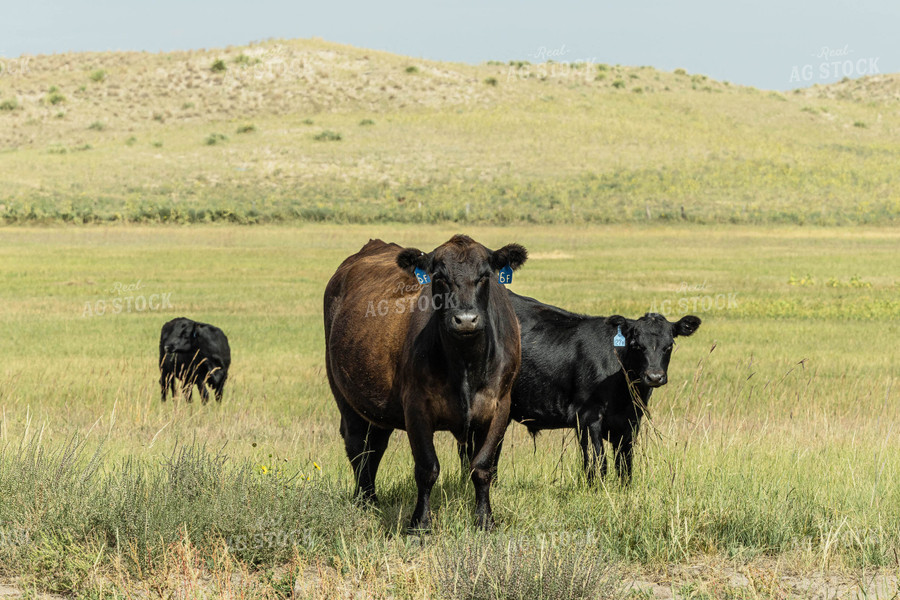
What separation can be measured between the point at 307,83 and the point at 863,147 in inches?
1882

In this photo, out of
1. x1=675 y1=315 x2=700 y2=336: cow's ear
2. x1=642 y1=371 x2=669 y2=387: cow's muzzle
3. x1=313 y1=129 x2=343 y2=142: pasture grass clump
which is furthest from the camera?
x1=313 y1=129 x2=343 y2=142: pasture grass clump

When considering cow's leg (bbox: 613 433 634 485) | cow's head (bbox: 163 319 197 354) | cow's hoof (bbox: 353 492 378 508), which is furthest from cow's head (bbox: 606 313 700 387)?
cow's head (bbox: 163 319 197 354)

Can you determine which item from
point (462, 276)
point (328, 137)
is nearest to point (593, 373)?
point (462, 276)

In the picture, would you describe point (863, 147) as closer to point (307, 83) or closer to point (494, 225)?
point (494, 225)

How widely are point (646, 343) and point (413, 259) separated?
2.83 m

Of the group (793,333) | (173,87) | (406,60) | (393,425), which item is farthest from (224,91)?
(393,425)

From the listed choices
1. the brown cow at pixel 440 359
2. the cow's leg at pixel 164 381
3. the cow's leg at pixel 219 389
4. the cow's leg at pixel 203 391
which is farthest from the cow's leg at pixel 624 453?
the cow's leg at pixel 164 381

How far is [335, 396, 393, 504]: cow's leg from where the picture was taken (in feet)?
24.5

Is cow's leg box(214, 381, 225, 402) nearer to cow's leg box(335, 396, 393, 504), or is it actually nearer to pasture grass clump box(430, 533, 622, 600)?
cow's leg box(335, 396, 393, 504)

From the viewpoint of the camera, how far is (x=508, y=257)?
21.5 ft

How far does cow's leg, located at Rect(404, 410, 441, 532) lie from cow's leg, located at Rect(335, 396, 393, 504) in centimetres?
102

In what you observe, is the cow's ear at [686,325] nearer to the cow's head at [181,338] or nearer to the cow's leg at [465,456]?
the cow's leg at [465,456]

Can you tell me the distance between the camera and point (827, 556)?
19.0 feet

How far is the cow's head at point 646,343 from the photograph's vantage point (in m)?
8.55
